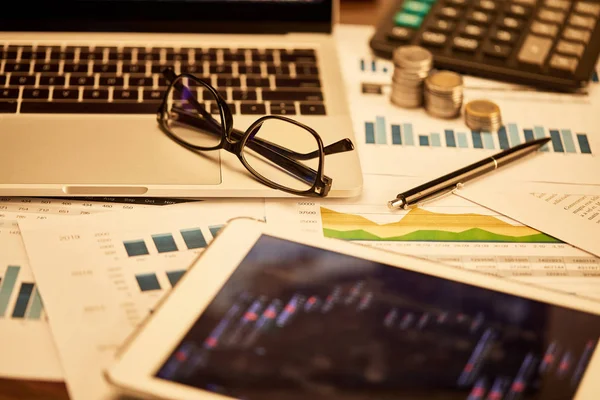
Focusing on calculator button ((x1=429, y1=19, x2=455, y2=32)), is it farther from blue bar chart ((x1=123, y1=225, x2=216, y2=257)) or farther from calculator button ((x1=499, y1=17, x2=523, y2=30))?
blue bar chart ((x1=123, y1=225, x2=216, y2=257))

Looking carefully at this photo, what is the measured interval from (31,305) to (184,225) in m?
0.13

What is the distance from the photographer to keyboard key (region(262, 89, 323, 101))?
72 cm

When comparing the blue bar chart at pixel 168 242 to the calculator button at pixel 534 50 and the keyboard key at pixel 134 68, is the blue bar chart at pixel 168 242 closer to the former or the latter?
the keyboard key at pixel 134 68

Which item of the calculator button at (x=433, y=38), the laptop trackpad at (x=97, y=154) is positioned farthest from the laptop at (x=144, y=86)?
the calculator button at (x=433, y=38)

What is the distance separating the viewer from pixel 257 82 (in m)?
0.74

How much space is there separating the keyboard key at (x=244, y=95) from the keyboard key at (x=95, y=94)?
0.12 m

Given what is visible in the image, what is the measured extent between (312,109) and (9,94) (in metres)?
0.29

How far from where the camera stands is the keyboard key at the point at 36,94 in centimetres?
70

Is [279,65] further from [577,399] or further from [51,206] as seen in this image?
[577,399]

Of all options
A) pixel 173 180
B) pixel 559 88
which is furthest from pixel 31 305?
pixel 559 88

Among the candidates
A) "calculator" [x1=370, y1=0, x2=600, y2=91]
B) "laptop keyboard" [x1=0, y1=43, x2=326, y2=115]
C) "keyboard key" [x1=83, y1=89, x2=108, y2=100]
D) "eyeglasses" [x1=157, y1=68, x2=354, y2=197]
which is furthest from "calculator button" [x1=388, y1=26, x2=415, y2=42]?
"keyboard key" [x1=83, y1=89, x2=108, y2=100]

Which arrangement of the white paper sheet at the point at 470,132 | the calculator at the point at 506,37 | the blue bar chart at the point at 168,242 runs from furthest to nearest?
the calculator at the point at 506,37 → the white paper sheet at the point at 470,132 → the blue bar chart at the point at 168,242

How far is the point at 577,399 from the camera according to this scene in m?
0.45

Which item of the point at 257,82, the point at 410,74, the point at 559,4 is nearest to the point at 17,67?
the point at 257,82
